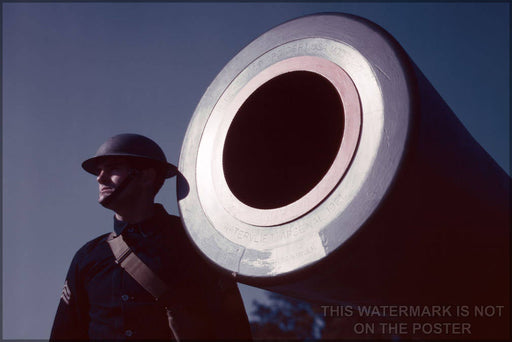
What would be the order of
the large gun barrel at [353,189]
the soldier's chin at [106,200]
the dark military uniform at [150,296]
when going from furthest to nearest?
the soldier's chin at [106,200], the dark military uniform at [150,296], the large gun barrel at [353,189]

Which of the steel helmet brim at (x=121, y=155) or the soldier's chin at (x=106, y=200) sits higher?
the steel helmet brim at (x=121, y=155)

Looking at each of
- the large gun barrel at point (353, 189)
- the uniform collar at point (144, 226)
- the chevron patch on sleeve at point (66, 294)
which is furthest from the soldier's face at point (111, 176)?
the large gun barrel at point (353, 189)

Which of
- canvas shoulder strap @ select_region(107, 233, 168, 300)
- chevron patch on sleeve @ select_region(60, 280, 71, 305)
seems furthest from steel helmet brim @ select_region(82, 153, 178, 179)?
chevron patch on sleeve @ select_region(60, 280, 71, 305)

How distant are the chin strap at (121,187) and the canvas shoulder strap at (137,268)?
0.24 m

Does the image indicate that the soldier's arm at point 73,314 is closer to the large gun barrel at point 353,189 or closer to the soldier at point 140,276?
the soldier at point 140,276

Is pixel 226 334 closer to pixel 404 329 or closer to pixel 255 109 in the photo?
pixel 404 329

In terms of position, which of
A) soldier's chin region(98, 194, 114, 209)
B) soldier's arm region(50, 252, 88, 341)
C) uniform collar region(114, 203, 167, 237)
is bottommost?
soldier's arm region(50, 252, 88, 341)

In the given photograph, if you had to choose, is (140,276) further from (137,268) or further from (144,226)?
(144,226)

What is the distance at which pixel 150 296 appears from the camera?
2842mm

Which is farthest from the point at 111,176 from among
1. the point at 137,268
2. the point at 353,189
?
the point at 353,189

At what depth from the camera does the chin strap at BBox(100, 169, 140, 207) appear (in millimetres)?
3031

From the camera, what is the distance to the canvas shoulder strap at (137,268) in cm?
270

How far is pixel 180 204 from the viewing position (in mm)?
2174

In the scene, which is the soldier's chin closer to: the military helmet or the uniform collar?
the uniform collar
